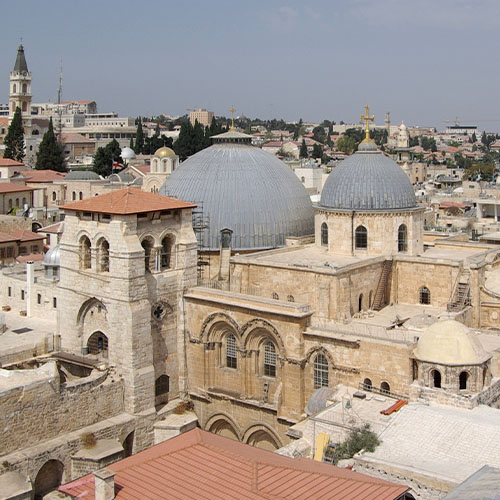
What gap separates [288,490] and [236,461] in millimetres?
1682

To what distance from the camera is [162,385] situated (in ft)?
91.2

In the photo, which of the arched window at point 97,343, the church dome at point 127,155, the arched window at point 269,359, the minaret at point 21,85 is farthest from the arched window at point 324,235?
the minaret at point 21,85

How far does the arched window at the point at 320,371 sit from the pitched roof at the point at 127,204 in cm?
731

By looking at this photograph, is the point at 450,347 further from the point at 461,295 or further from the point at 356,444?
the point at 461,295

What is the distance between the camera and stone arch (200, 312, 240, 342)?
27.0 m

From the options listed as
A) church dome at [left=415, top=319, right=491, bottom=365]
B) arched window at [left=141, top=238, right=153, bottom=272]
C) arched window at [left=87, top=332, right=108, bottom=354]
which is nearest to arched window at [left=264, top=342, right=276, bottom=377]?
arched window at [left=141, top=238, right=153, bottom=272]

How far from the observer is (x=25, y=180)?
7019cm

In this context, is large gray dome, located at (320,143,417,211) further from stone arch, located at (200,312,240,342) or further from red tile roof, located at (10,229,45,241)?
red tile roof, located at (10,229,45,241)

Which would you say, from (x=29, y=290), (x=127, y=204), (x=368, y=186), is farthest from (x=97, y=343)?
(x=368, y=186)

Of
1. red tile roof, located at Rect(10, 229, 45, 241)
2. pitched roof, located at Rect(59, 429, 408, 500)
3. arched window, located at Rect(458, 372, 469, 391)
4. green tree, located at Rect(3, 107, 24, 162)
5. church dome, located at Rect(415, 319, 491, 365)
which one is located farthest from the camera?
green tree, located at Rect(3, 107, 24, 162)

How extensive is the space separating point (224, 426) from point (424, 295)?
372 inches

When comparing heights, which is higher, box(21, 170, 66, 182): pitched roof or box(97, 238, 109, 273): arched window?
box(21, 170, 66, 182): pitched roof

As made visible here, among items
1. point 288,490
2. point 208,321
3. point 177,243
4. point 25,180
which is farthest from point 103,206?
point 25,180

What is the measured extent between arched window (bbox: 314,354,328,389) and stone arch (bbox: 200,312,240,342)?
3194 millimetres
